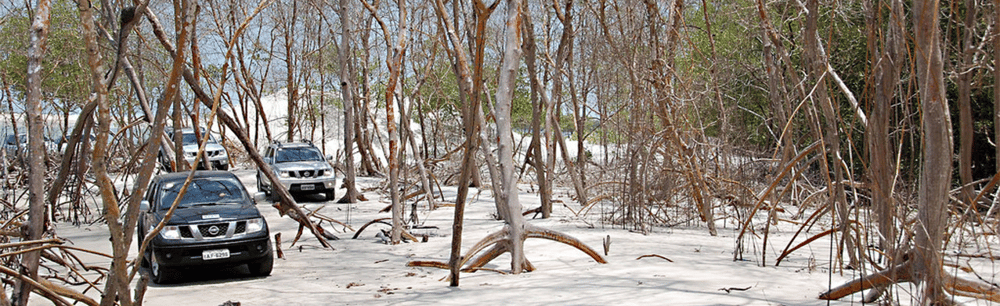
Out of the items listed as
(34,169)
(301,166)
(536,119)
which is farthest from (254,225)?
(301,166)

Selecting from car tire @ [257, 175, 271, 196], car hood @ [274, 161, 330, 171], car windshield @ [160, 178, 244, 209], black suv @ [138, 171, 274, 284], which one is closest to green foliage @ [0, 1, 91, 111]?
car tire @ [257, 175, 271, 196]

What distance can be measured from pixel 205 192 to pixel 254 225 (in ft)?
4.12

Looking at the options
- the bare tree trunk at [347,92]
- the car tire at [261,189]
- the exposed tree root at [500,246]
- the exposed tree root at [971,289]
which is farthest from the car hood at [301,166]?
the exposed tree root at [971,289]

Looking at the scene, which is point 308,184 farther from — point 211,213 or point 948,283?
point 948,283

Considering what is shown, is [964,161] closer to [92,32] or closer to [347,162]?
[92,32]

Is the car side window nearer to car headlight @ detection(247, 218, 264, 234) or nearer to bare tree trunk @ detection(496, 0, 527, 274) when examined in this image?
car headlight @ detection(247, 218, 264, 234)

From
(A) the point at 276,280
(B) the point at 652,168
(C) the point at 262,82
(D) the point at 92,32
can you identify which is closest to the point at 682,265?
(B) the point at 652,168

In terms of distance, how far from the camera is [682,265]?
26.0ft

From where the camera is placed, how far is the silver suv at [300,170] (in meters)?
19.2

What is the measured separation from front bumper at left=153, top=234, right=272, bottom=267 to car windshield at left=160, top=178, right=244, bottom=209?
99 centimetres

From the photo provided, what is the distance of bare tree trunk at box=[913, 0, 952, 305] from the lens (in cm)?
432

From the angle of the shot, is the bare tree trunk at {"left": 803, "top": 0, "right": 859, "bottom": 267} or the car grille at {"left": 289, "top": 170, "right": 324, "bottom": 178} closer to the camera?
the bare tree trunk at {"left": 803, "top": 0, "right": 859, "bottom": 267}

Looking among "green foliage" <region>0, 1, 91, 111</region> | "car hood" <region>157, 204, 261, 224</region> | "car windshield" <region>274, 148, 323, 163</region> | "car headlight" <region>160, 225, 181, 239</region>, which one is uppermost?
"green foliage" <region>0, 1, 91, 111</region>

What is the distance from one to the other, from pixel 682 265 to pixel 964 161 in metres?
2.88
